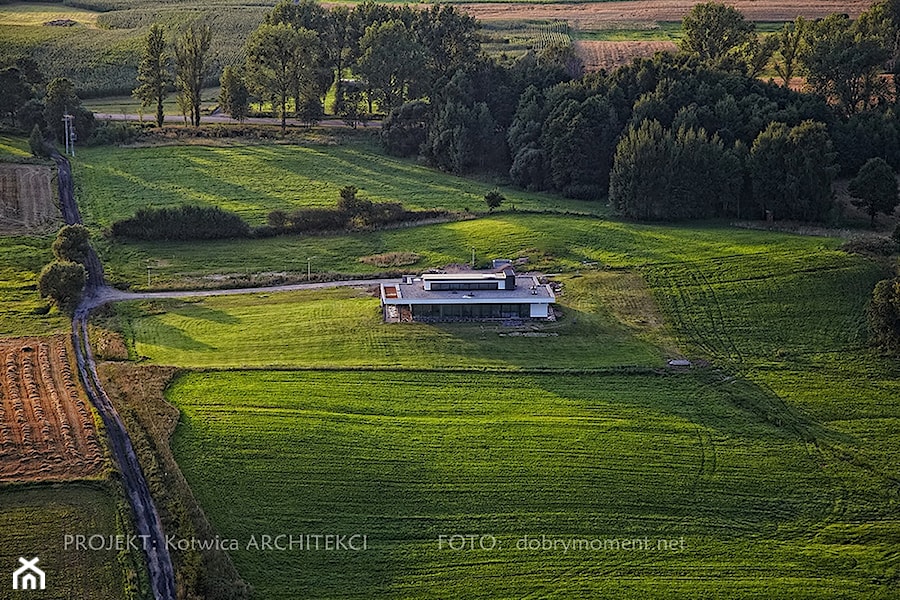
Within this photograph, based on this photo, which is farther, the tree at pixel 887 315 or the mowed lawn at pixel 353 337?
the tree at pixel 887 315

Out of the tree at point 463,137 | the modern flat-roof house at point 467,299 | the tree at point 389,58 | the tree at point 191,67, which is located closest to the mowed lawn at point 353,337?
the modern flat-roof house at point 467,299

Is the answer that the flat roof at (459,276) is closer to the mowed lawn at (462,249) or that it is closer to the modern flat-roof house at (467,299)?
the modern flat-roof house at (467,299)

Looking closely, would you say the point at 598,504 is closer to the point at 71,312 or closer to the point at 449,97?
the point at 71,312

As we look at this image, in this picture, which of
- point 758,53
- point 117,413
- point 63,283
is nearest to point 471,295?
point 117,413

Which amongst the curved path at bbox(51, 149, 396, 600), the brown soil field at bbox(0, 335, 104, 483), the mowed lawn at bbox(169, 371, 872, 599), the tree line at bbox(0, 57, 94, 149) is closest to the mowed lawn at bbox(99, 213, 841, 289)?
the curved path at bbox(51, 149, 396, 600)

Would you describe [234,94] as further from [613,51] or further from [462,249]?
[613,51]

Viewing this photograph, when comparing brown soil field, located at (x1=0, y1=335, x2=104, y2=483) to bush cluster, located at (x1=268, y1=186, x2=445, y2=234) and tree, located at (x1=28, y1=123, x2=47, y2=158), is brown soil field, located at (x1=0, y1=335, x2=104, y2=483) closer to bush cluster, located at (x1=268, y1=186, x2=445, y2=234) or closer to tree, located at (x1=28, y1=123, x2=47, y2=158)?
bush cluster, located at (x1=268, y1=186, x2=445, y2=234)
